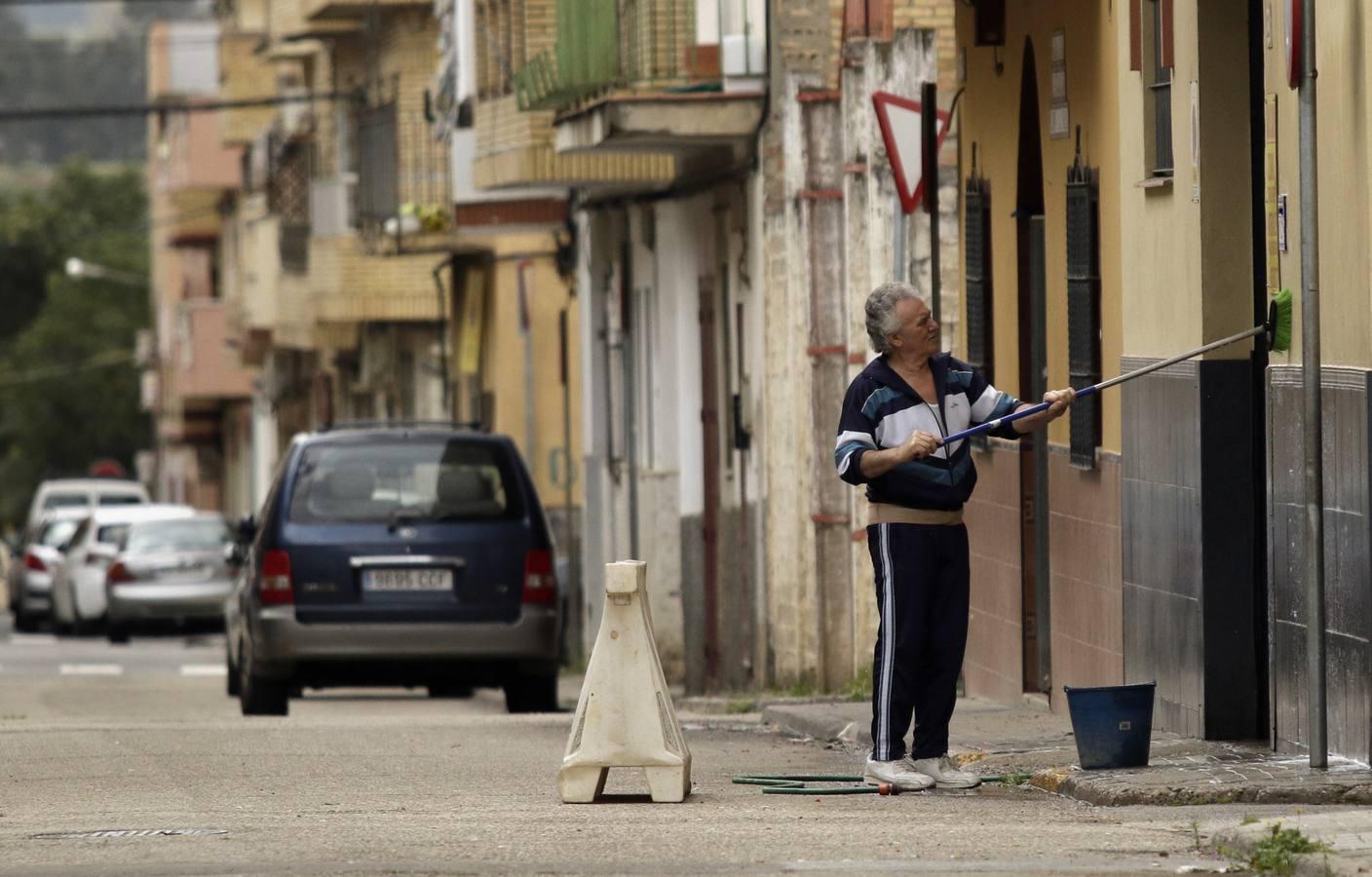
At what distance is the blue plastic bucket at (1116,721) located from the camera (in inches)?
419

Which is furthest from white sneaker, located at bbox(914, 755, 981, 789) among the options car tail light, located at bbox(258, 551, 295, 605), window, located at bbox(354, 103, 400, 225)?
window, located at bbox(354, 103, 400, 225)

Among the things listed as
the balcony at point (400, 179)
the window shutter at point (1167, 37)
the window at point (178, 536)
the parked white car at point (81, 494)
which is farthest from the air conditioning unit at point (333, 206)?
the window shutter at point (1167, 37)

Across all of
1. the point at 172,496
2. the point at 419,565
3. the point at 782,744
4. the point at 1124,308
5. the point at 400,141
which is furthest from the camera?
the point at 172,496

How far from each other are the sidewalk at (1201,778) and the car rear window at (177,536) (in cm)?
2101

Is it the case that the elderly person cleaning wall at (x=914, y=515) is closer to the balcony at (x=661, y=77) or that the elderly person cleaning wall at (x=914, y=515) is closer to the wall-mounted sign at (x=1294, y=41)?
the wall-mounted sign at (x=1294, y=41)

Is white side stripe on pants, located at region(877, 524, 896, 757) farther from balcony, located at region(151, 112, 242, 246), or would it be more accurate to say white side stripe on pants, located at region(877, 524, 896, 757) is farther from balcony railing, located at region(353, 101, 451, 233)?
balcony, located at region(151, 112, 242, 246)

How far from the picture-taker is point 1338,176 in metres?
10.1

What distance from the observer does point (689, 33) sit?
20422 millimetres

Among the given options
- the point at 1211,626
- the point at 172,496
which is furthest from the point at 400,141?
the point at 172,496

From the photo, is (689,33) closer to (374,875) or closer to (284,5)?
(374,875)

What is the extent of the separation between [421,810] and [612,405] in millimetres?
16291

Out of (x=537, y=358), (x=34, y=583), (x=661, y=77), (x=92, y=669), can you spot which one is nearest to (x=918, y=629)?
(x=661, y=77)

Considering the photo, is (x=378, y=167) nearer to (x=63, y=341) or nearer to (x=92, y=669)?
(x=92, y=669)

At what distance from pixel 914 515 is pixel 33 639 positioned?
29287 mm
